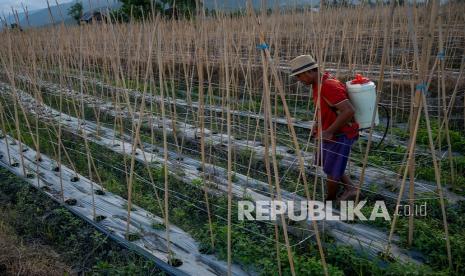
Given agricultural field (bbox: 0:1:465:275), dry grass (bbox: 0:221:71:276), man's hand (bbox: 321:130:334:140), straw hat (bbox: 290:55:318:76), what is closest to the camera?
agricultural field (bbox: 0:1:465:275)

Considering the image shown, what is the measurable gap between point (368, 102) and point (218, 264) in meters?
1.43

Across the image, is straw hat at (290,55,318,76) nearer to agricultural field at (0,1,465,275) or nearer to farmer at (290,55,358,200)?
farmer at (290,55,358,200)

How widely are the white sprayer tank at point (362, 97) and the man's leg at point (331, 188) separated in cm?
45

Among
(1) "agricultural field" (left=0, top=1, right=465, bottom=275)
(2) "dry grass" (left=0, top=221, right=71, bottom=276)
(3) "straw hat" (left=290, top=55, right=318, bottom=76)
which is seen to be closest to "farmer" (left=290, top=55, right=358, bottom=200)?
(3) "straw hat" (left=290, top=55, right=318, bottom=76)

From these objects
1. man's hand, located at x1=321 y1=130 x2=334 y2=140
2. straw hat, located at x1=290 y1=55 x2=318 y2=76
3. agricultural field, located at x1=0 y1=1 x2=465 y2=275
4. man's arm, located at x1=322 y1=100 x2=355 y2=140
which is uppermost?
straw hat, located at x1=290 y1=55 x2=318 y2=76

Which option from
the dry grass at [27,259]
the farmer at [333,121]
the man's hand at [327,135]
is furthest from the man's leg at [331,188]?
the dry grass at [27,259]

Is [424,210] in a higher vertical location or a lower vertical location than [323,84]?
lower

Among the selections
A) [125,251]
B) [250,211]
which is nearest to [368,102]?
[250,211]

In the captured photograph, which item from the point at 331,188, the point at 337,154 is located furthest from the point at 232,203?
the point at 337,154

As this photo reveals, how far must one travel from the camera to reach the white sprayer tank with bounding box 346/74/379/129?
2.39 metres

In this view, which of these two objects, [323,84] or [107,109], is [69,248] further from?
[107,109]

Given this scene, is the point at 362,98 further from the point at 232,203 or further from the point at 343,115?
the point at 232,203

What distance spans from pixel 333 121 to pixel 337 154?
233 millimetres

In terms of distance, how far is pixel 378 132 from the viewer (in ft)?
13.7
